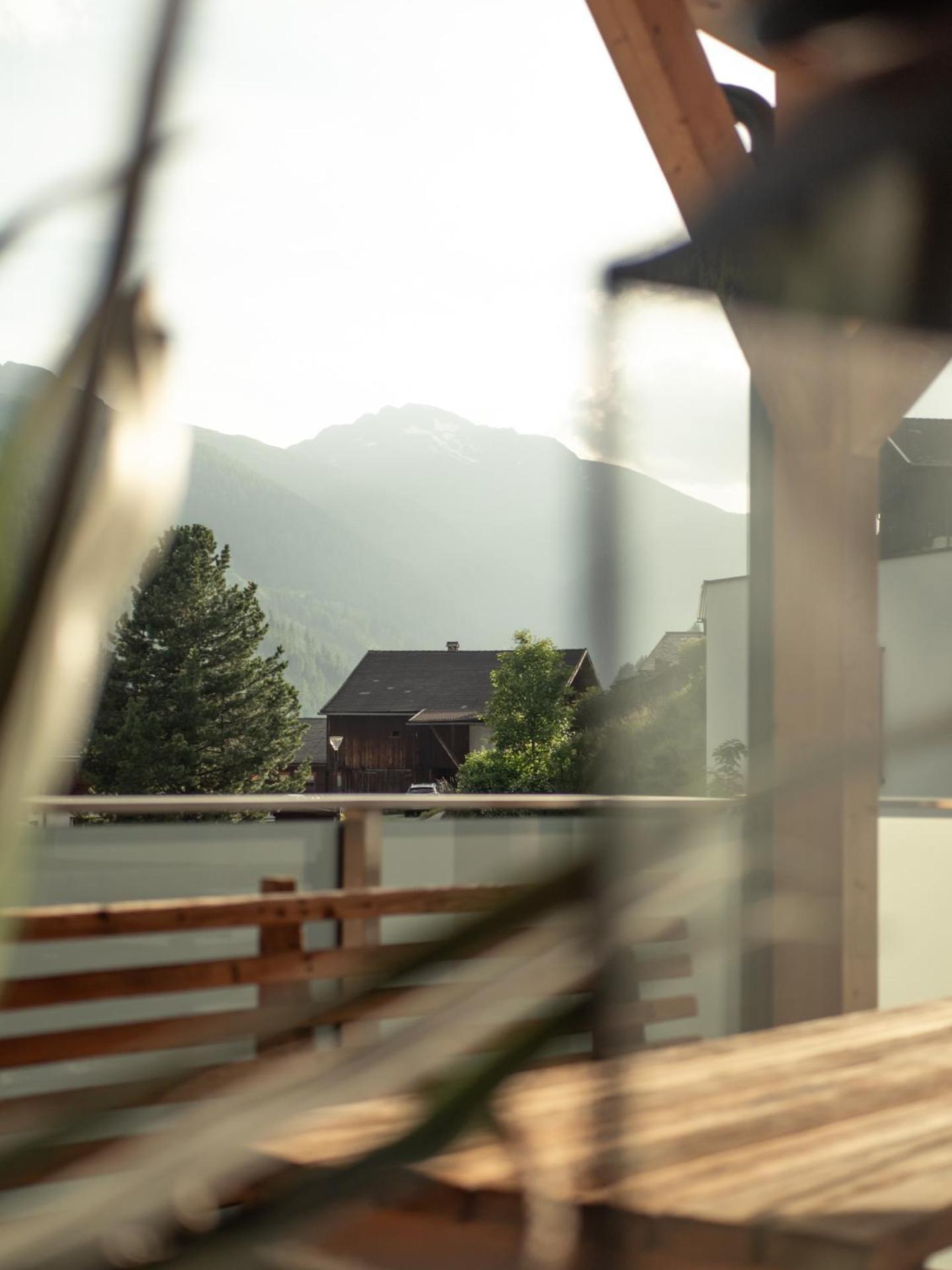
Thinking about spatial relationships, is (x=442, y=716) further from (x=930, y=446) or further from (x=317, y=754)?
(x=930, y=446)

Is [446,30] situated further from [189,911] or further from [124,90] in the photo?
[189,911]

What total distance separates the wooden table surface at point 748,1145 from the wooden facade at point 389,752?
3228cm

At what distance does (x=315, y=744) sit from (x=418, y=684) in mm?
3837

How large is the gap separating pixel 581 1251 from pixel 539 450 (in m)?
0.15

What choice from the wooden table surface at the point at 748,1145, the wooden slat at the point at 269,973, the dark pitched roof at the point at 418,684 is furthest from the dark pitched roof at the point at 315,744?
the wooden slat at the point at 269,973

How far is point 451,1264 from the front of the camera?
571 mm

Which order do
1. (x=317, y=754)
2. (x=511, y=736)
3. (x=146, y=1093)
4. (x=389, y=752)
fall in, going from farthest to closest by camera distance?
(x=317, y=754)
(x=389, y=752)
(x=511, y=736)
(x=146, y=1093)

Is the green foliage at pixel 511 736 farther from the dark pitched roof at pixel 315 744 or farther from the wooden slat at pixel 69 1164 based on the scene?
the wooden slat at pixel 69 1164

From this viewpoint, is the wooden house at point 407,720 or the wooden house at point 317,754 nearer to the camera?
the wooden house at point 407,720

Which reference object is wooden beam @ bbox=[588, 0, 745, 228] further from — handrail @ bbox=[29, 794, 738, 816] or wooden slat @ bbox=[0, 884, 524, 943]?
handrail @ bbox=[29, 794, 738, 816]

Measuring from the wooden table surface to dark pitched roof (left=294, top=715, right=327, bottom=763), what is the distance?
34.4 meters

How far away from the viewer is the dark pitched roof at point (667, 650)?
0.19 metres

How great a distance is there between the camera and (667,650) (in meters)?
0.23

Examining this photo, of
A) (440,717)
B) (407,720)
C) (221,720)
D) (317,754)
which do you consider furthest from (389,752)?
(221,720)
